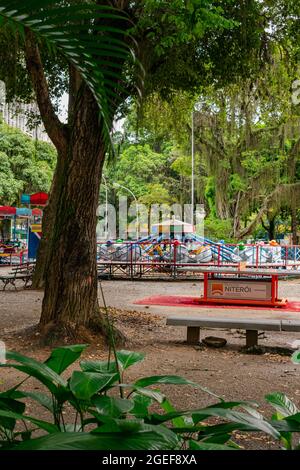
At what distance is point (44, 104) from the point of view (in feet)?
26.2

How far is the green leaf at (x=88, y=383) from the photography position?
152 centimetres


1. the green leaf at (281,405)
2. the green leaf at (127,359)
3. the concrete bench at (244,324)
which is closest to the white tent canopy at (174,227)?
the concrete bench at (244,324)

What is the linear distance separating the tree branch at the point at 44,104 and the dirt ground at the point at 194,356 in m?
2.74

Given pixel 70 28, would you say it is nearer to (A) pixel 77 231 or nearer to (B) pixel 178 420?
(B) pixel 178 420

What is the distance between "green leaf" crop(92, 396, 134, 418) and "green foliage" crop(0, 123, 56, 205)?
108 feet

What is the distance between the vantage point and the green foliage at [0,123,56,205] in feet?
112

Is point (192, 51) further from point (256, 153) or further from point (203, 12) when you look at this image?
point (256, 153)

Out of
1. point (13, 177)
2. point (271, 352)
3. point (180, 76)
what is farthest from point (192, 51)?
point (13, 177)

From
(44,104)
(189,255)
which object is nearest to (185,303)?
(44,104)

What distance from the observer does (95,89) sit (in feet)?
5.58

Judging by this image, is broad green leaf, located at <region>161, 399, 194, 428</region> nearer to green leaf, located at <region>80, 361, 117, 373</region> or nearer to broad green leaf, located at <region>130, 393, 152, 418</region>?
broad green leaf, located at <region>130, 393, 152, 418</region>

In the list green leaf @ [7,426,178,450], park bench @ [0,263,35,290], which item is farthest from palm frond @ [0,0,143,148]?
park bench @ [0,263,35,290]

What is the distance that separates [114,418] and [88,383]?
0.22 m

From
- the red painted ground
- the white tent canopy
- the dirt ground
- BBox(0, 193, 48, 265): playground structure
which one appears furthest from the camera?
the white tent canopy
